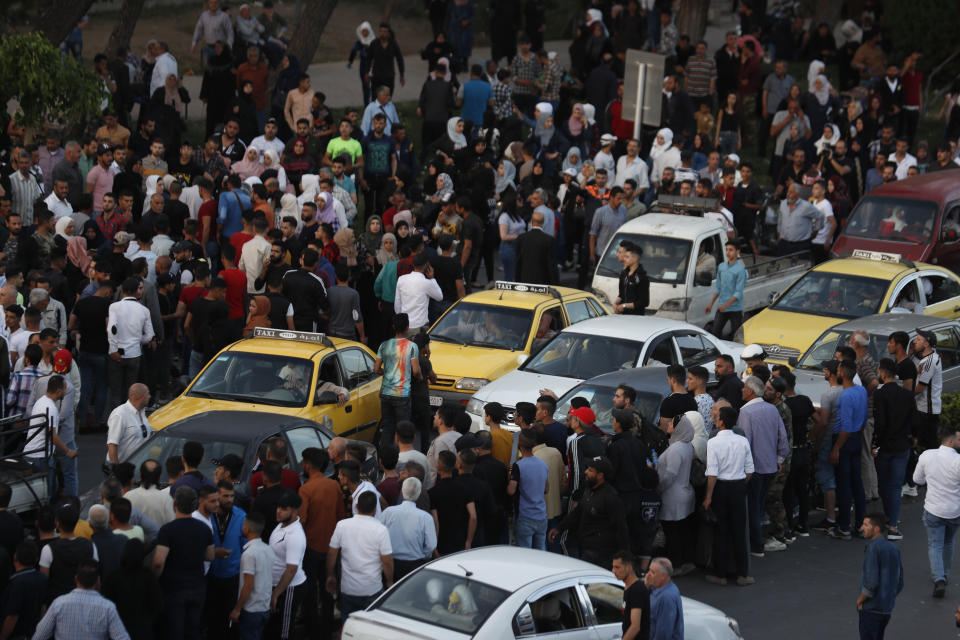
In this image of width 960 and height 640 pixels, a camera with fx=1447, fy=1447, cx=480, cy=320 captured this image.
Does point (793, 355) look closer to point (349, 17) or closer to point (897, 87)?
point (897, 87)

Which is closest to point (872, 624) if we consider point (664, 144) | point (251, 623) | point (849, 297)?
point (251, 623)

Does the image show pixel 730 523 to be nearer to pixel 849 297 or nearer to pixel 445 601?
pixel 445 601

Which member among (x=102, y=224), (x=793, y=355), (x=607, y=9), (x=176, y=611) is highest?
(x=607, y=9)

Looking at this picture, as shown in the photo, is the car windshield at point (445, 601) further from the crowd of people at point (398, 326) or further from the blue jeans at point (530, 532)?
the blue jeans at point (530, 532)

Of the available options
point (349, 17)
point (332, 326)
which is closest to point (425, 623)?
point (332, 326)

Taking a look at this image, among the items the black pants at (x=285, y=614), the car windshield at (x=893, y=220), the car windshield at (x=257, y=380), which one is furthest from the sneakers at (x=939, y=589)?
the car windshield at (x=893, y=220)

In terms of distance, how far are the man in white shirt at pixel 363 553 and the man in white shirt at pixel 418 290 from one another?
682 centimetres

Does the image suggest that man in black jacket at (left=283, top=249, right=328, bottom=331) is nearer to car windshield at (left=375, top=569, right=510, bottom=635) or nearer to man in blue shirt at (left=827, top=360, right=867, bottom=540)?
man in blue shirt at (left=827, top=360, right=867, bottom=540)

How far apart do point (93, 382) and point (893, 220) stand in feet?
42.2

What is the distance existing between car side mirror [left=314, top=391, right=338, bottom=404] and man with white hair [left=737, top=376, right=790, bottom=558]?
4.01m

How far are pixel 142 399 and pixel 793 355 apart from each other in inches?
344

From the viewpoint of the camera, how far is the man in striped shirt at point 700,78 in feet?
92.1

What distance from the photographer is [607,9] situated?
33406 mm

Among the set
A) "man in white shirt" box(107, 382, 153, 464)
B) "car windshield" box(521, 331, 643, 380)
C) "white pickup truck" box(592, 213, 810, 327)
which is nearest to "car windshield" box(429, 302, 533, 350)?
"car windshield" box(521, 331, 643, 380)
